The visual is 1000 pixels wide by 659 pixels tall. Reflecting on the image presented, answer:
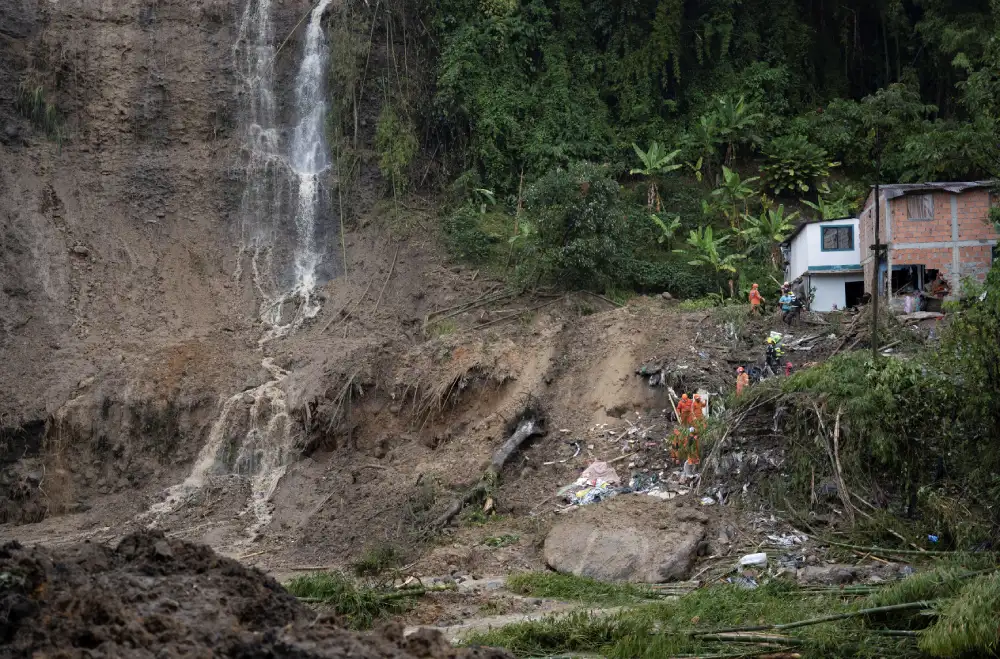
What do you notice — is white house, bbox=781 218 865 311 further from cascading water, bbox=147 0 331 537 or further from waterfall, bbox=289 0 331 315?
waterfall, bbox=289 0 331 315

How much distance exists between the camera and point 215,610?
762 cm

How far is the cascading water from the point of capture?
21.7 meters

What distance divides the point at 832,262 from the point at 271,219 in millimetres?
14357

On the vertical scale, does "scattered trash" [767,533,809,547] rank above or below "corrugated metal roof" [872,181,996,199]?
below

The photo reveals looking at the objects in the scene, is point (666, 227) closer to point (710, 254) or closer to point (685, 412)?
point (710, 254)

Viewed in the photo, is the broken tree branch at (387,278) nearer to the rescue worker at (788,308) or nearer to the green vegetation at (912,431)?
the rescue worker at (788,308)

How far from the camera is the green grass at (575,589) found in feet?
44.7

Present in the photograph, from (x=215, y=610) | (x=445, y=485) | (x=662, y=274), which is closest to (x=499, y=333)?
(x=445, y=485)

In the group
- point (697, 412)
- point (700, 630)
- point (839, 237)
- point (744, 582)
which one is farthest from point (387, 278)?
point (700, 630)

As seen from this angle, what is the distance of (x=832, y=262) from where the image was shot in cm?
2495

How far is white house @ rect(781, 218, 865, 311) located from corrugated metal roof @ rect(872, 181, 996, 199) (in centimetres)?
229

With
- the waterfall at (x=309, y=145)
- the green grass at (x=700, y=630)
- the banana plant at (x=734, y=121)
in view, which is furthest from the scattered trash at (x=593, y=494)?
A: the banana plant at (x=734, y=121)

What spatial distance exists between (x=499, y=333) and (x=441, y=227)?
6.24 m

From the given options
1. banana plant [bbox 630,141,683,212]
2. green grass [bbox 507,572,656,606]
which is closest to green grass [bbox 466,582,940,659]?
green grass [bbox 507,572,656,606]
